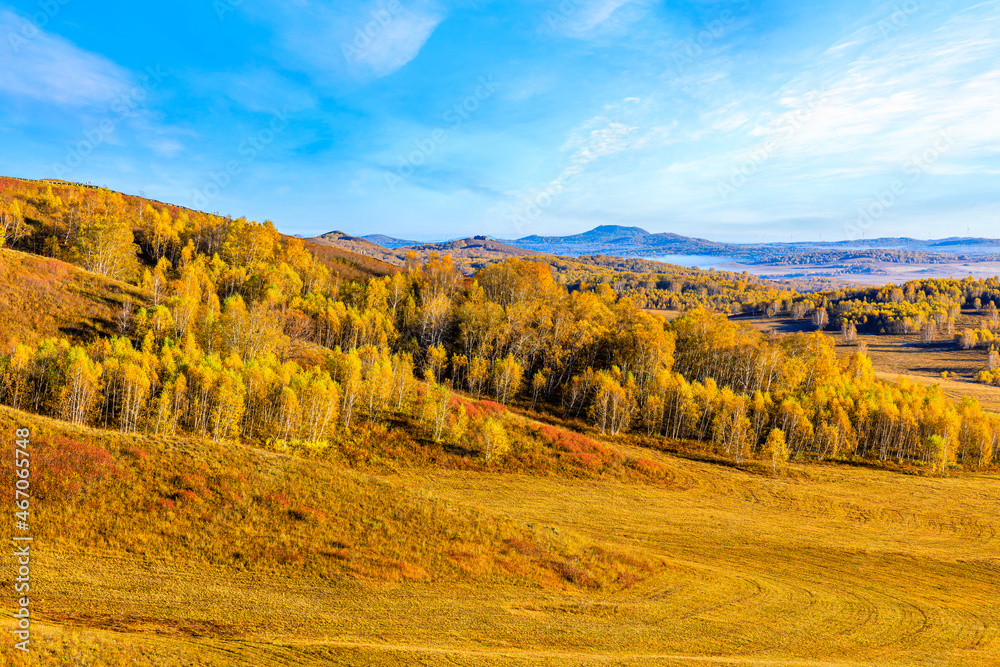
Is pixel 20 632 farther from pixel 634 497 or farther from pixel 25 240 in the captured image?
pixel 25 240

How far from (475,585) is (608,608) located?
9118mm

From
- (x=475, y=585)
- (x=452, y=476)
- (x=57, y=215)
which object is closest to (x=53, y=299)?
(x=57, y=215)

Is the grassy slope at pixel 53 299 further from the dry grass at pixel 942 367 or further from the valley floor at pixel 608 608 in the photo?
the dry grass at pixel 942 367

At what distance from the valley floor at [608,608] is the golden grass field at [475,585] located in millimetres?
139

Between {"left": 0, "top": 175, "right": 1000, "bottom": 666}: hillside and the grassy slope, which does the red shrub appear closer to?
{"left": 0, "top": 175, "right": 1000, "bottom": 666}: hillside

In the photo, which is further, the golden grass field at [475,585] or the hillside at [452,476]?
the hillside at [452,476]

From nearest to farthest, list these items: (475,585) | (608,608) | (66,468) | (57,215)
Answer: (608,608) → (475,585) → (66,468) → (57,215)

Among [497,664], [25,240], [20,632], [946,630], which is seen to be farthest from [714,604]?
[25,240]

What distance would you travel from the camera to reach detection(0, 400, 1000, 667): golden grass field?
2272 centimetres

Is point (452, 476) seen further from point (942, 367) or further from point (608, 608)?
point (942, 367)

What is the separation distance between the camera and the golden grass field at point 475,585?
22.7 m

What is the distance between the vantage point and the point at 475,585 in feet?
101

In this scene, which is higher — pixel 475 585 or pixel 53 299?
pixel 53 299

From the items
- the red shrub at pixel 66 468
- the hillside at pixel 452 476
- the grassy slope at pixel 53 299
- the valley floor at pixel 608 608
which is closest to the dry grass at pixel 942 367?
the hillside at pixel 452 476
